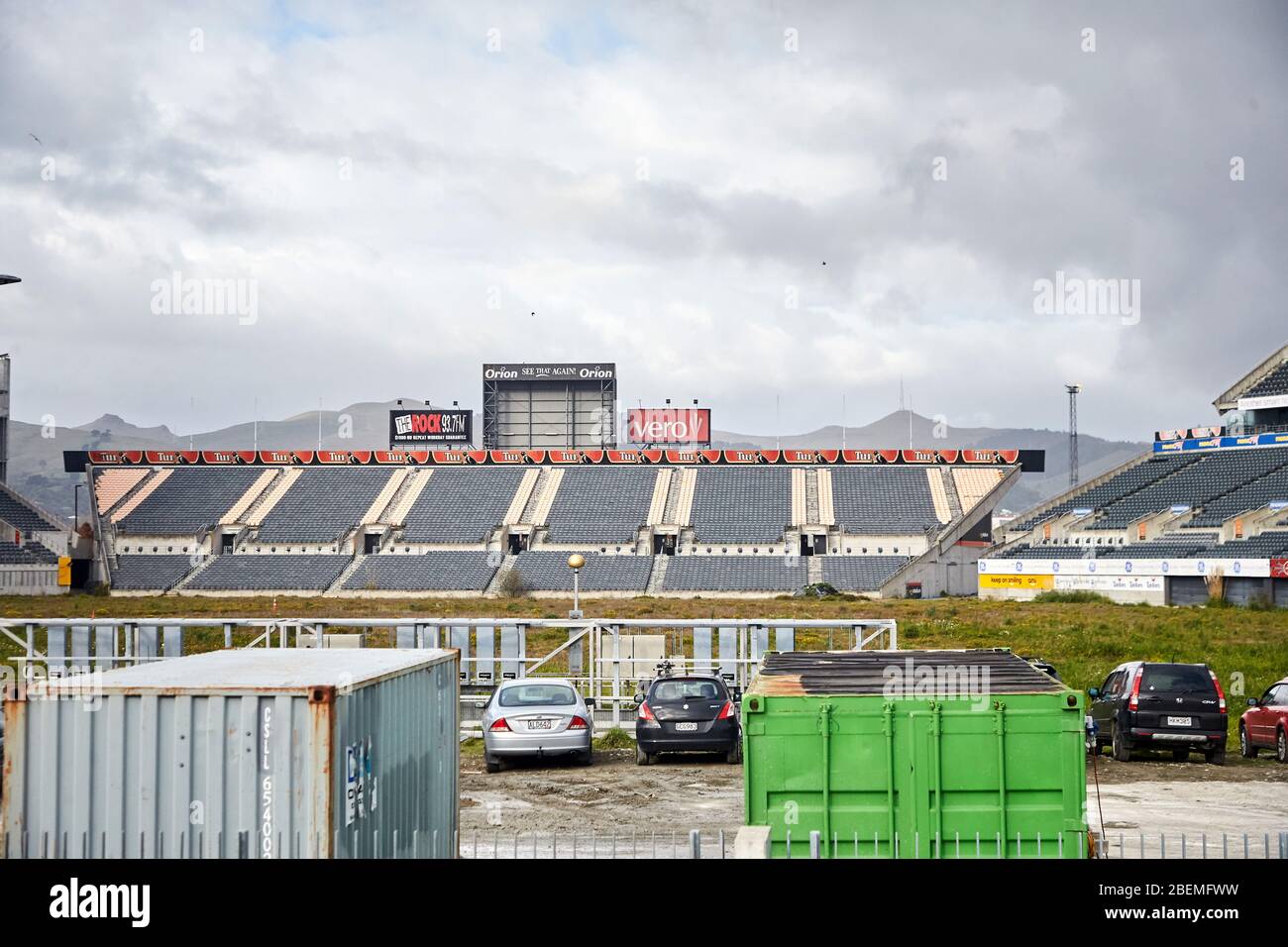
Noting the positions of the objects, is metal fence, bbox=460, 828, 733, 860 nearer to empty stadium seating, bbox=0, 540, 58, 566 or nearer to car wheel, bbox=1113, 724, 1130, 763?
car wheel, bbox=1113, 724, 1130, 763

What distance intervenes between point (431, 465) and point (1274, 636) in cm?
5856

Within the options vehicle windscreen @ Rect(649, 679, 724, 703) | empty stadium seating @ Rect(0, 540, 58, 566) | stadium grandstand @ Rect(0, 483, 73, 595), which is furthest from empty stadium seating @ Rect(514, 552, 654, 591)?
vehicle windscreen @ Rect(649, 679, 724, 703)

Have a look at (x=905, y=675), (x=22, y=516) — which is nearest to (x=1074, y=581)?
(x=905, y=675)

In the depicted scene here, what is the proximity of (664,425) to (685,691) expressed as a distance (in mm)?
71109

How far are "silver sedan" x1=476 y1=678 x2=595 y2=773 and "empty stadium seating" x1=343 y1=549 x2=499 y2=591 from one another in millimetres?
51458

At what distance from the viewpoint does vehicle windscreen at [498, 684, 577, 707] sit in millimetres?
21047

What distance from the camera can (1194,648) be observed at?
122ft

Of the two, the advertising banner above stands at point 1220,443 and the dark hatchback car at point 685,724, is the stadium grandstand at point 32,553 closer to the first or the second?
the dark hatchback car at point 685,724

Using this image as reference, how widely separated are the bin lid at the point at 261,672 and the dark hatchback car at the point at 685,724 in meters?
9.05

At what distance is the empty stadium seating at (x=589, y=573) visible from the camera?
72.6 metres

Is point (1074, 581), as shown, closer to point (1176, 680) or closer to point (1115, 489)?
point (1115, 489)

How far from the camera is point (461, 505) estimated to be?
272 ft

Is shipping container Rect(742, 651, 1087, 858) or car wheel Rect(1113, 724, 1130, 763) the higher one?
shipping container Rect(742, 651, 1087, 858)

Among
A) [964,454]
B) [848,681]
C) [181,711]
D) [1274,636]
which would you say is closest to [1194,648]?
[1274,636]
